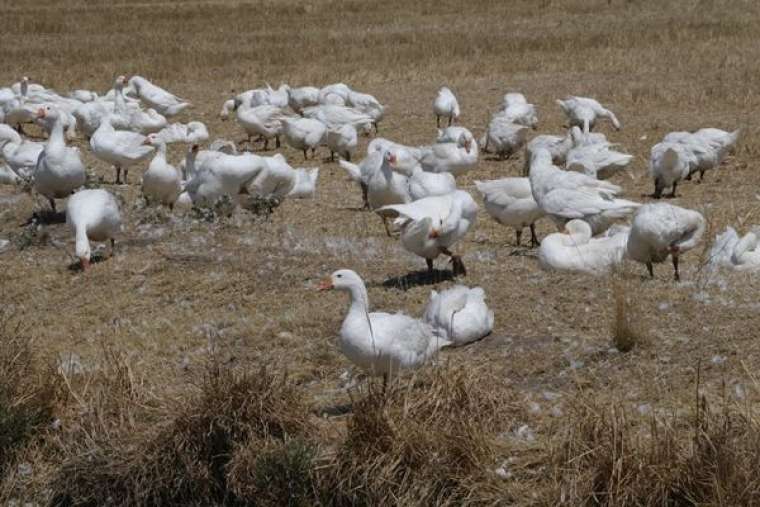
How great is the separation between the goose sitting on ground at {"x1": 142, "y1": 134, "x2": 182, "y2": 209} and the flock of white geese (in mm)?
15

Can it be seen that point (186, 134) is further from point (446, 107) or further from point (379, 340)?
point (379, 340)

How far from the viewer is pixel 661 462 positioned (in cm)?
615

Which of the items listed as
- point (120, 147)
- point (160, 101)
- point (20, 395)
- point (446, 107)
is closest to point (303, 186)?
point (120, 147)

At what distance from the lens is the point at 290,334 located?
8570mm

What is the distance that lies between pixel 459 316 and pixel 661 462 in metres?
2.20

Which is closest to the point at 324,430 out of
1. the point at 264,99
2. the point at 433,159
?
the point at 433,159

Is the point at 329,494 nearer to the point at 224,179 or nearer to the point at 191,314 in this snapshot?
the point at 191,314

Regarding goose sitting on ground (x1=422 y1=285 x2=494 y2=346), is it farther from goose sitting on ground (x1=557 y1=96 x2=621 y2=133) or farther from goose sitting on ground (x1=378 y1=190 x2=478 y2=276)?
goose sitting on ground (x1=557 y1=96 x2=621 y2=133)

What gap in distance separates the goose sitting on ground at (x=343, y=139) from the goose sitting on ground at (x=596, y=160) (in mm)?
3563

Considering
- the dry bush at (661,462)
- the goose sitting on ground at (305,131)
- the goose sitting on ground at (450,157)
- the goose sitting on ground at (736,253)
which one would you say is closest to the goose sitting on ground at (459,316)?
the dry bush at (661,462)

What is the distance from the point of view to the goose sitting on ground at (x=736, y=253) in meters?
9.93

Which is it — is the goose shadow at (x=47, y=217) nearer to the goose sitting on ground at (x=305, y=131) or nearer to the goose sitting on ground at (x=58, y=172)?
the goose sitting on ground at (x=58, y=172)

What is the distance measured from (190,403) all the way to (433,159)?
24.1 feet

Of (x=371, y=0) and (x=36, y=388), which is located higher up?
(x=36, y=388)
